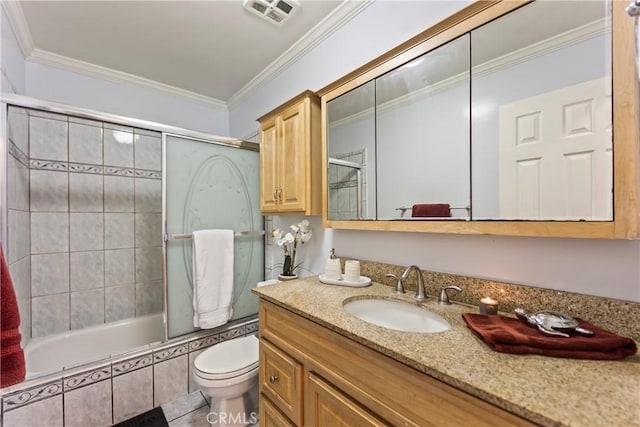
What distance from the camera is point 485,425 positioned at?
1.83 feet

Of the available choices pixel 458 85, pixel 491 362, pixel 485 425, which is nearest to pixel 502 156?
pixel 458 85

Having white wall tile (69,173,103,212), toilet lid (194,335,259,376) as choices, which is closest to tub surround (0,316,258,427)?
toilet lid (194,335,259,376)

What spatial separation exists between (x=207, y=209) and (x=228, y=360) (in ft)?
3.48

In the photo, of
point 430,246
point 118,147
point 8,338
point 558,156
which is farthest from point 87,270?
point 558,156

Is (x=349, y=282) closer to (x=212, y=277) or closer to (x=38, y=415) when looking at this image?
(x=212, y=277)

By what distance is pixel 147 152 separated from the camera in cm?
246

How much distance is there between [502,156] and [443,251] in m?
0.46

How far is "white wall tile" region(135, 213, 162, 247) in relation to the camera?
241cm

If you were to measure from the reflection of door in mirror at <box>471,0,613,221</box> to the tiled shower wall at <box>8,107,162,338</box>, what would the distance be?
2.21 metres

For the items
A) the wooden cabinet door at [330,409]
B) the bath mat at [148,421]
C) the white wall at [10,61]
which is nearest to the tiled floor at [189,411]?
the bath mat at [148,421]

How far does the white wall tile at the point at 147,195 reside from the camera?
7.92ft

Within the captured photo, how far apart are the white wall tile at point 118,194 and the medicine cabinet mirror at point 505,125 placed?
214cm

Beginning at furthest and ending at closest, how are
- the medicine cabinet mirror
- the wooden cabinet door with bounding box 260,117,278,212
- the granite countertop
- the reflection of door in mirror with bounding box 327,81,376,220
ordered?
the wooden cabinet door with bounding box 260,117,278,212 → the reflection of door in mirror with bounding box 327,81,376,220 → the medicine cabinet mirror → the granite countertop

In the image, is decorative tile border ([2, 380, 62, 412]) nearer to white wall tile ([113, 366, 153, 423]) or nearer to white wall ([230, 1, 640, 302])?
white wall tile ([113, 366, 153, 423])
